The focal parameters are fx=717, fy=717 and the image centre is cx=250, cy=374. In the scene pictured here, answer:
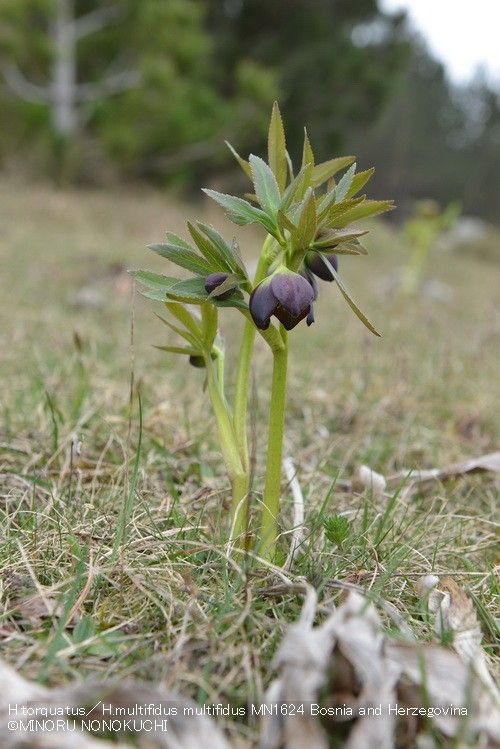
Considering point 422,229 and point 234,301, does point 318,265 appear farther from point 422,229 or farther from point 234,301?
point 422,229

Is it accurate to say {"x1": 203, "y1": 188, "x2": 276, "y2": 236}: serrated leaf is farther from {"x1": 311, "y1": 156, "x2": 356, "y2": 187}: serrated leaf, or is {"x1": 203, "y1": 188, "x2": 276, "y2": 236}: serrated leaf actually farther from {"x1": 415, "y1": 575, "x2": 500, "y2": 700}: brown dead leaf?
{"x1": 415, "y1": 575, "x2": 500, "y2": 700}: brown dead leaf

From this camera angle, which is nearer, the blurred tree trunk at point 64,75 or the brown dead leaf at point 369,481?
the brown dead leaf at point 369,481

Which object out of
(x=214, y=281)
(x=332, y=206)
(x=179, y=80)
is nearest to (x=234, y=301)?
(x=214, y=281)

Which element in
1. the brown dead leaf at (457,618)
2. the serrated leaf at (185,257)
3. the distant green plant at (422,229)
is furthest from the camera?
the distant green plant at (422,229)

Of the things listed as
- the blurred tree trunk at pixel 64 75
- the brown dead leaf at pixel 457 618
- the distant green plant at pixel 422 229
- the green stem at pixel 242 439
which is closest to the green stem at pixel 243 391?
the green stem at pixel 242 439

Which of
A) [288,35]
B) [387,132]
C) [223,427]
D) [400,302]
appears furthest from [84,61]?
[387,132]

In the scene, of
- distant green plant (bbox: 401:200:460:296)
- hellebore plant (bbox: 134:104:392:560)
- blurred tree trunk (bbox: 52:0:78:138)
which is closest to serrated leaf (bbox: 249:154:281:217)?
hellebore plant (bbox: 134:104:392:560)

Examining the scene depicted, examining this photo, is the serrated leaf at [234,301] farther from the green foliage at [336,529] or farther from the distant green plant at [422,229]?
the distant green plant at [422,229]
